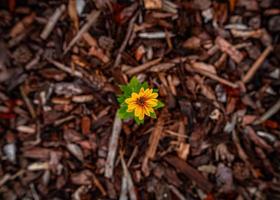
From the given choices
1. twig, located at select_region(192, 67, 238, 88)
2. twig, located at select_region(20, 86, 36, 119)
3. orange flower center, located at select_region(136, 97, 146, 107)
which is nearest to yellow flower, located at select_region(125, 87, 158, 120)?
orange flower center, located at select_region(136, 97, 146, 107)

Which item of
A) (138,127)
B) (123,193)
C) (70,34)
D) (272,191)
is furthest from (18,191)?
(272,191)

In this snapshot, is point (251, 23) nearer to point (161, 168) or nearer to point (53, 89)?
point (161, 168)

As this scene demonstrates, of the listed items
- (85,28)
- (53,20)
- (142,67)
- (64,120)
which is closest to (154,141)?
(142,67)

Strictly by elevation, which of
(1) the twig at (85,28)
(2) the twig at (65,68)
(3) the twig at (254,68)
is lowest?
(3) the twig at (254,68)

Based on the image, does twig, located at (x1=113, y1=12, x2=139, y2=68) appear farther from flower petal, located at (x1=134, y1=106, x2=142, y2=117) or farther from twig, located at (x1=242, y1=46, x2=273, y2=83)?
twig, located at (x1=242, y1=46, x2=273, y2=83)

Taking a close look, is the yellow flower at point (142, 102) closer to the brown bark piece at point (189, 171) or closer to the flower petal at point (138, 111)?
the flower petal at point (138, 111)

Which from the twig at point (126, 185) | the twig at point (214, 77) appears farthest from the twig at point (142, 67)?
the twig at point (126, 185)

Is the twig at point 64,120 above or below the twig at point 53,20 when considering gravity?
below

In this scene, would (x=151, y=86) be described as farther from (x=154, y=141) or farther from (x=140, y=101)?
(x=140, y=101)
